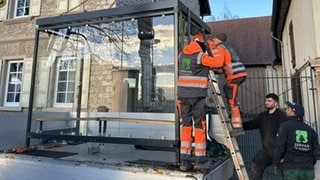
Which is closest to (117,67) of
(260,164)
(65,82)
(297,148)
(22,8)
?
(65,82)

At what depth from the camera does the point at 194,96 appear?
12.6ft

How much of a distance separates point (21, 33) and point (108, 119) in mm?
8222

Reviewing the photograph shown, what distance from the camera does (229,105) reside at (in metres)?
4.20

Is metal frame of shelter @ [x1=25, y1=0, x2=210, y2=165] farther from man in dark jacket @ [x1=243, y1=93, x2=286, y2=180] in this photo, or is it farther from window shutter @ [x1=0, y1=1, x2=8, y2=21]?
window shutter @ [x1=0, y1=1, x2=8, y2=21]

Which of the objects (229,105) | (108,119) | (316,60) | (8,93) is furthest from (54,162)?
(8,93)

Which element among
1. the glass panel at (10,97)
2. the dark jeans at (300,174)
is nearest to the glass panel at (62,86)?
the dark jeans at (300,174)

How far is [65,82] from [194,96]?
4.53 m

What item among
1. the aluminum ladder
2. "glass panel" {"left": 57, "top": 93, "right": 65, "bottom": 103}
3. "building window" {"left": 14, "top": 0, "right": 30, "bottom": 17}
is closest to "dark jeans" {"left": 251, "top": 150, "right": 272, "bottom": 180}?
the aluminum ladder

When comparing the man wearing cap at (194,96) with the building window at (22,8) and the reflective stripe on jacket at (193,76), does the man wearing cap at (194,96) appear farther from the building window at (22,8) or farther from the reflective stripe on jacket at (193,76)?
the building window at (22,8)

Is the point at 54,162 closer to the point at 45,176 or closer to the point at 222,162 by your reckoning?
the point at 45,176

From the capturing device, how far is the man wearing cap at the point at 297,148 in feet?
13.5

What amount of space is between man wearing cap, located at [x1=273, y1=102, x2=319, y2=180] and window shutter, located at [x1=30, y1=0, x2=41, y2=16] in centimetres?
1064

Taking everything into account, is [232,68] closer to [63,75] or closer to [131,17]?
[131,17]

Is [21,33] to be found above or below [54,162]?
above
